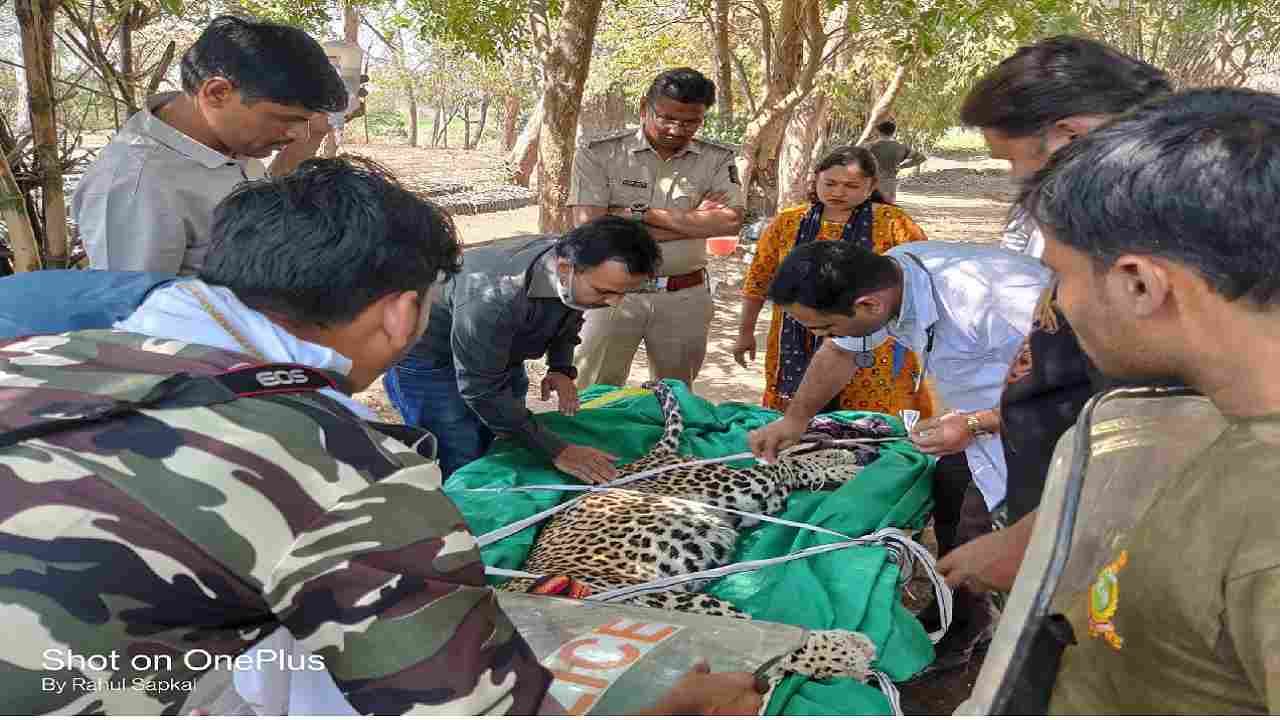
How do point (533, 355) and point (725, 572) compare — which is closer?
point (725, 572)

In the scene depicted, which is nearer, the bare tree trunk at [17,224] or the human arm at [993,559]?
the human arm at [993,559]

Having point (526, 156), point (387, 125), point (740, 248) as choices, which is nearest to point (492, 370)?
point (740, 248)

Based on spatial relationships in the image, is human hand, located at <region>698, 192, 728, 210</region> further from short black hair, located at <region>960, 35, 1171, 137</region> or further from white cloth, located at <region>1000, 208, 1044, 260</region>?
short black hair, located at <region>960, 35, 1171, 137</region>

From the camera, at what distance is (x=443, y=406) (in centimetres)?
399

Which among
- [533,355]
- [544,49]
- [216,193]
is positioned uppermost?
[544,49]

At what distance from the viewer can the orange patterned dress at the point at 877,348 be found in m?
4.44

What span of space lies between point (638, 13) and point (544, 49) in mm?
8312

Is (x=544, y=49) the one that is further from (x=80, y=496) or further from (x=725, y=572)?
(x=80, y=496)

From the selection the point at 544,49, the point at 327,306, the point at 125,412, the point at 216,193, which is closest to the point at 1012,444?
the point at 327,306

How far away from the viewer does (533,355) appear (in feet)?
12.5

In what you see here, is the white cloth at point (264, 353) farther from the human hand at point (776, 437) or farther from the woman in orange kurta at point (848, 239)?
the woman in orange kurta at point (848, 239)

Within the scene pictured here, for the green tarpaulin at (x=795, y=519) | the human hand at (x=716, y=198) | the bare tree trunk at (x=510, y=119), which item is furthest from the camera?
the bare tree trunk at (x=510, y=119)

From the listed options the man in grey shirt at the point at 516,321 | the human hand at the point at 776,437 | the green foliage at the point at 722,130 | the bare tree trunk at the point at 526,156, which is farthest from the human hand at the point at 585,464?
the bare tree trunk at the point at 526,156

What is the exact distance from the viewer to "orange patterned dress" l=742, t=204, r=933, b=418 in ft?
14.6
